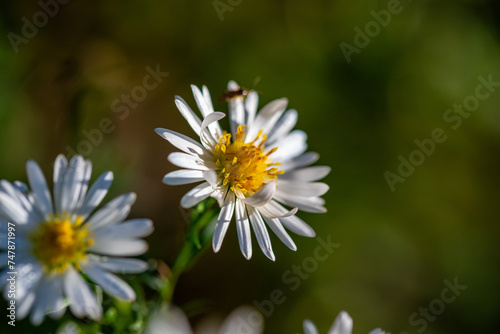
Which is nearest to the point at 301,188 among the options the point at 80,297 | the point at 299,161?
the point at 299,161

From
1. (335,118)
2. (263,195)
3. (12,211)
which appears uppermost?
(12,211)

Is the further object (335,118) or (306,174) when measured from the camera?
(335,118)

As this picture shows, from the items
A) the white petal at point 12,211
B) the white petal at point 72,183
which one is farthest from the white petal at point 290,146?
the white petal at point 12,211

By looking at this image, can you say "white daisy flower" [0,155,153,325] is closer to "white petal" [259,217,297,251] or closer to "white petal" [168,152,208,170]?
"white petal" [168,152,208,170]

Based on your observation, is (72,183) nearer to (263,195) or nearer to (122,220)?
(122,220)

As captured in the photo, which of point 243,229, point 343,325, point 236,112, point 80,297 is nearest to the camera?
point 80,297
